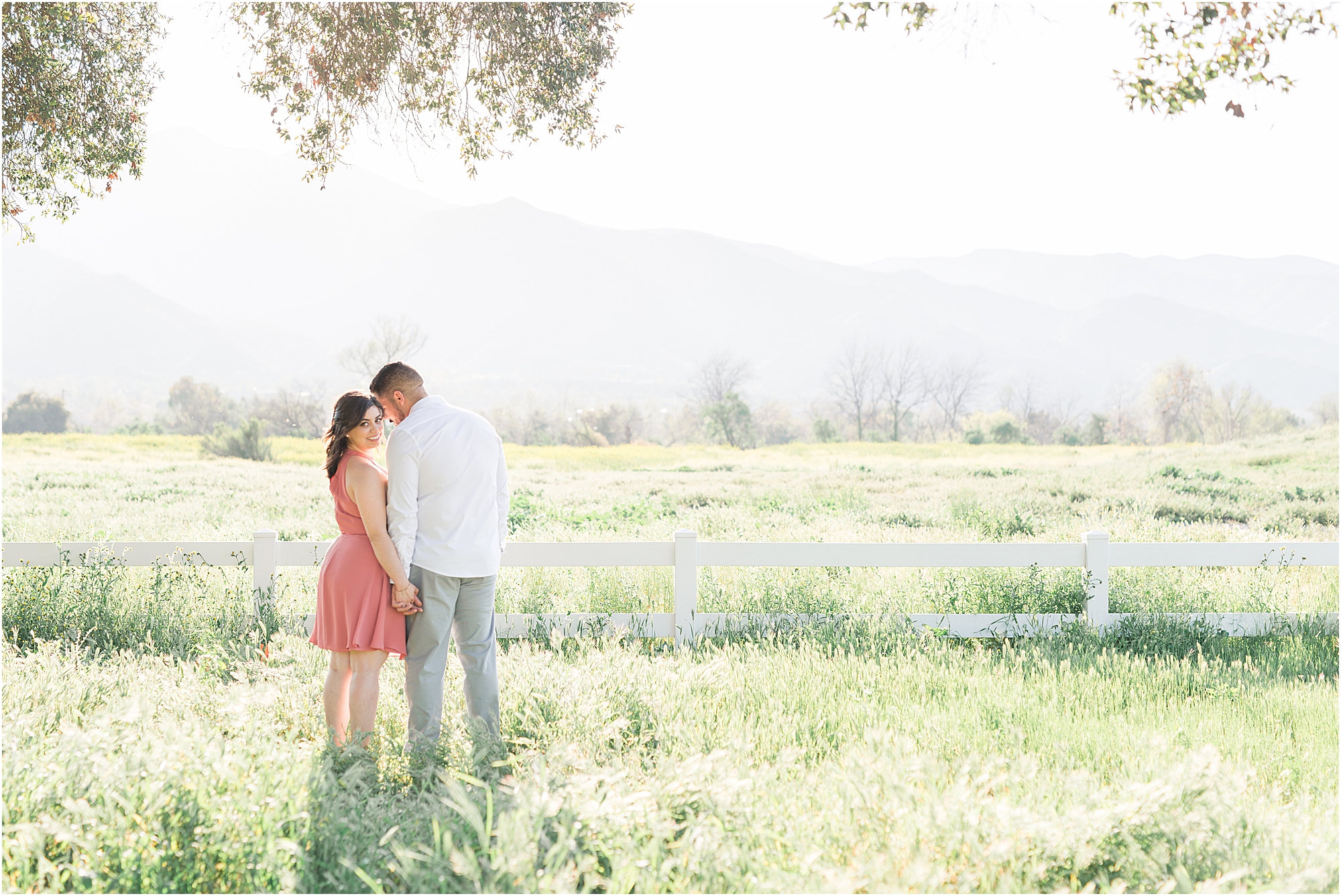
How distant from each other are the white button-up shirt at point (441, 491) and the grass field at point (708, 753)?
809 millimetres

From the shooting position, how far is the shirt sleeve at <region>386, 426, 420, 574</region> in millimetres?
3490

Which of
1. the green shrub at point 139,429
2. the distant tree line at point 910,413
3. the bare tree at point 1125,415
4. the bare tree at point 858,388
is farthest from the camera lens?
the bare tree at point 858,388

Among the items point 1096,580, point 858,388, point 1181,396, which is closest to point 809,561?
point 1096,580

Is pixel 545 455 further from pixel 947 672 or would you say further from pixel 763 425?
pixel 947 672

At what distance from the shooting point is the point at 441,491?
141 inches

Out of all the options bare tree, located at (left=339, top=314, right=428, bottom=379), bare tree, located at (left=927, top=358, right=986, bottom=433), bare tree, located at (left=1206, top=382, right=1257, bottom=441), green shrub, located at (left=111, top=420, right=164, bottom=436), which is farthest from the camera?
bare tree, located at (left=927, top=358, right=986, bottom=433)

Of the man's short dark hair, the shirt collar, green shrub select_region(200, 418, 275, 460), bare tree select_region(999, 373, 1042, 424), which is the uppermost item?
bare tree select_region(999, 373, 1042, 424)

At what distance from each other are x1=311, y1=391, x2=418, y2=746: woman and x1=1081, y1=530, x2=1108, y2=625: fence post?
4770 millimetres

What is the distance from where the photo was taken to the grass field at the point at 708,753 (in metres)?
2.37

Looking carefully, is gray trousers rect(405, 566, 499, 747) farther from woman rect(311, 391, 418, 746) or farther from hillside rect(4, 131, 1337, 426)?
hillside rect(4, 131, 1337, 426)

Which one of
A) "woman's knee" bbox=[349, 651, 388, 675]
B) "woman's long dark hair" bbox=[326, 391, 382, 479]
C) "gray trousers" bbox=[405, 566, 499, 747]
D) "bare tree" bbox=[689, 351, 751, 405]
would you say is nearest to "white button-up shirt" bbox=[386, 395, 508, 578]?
"gray trousers" bbox=[405, 566, 499, 747]

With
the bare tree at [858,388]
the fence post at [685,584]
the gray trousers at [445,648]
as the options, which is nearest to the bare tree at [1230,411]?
the bare tree at [858,388]

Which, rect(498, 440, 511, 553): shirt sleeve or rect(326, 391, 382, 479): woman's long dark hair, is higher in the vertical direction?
rect(326, 391, 382, 479): woman's long dark hair

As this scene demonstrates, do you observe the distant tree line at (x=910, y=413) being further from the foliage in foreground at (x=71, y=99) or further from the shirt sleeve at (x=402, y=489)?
the shirt sleeve at (x=402, y=489)
